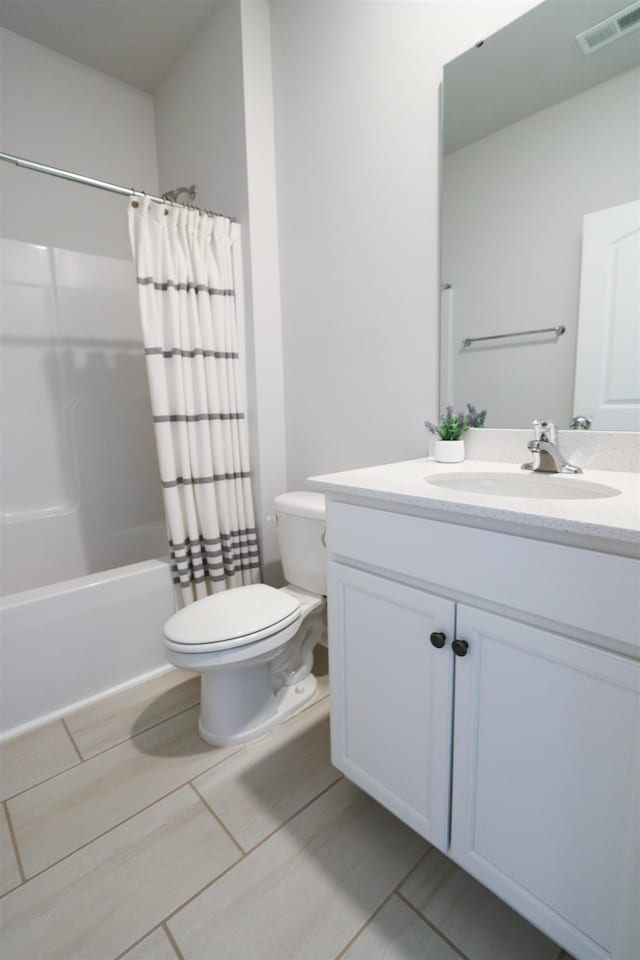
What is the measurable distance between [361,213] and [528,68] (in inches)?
22.9

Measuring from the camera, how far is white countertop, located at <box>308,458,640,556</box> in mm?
637

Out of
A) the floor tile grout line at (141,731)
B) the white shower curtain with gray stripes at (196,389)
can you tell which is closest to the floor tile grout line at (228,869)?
the floor tile grout line at (141,731)

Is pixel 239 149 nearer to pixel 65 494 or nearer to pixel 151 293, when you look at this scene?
pixel 151 293

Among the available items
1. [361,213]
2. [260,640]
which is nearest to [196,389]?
[361,213]

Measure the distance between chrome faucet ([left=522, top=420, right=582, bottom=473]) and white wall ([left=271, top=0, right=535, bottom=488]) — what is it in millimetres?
396

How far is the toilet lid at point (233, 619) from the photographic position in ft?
4.16

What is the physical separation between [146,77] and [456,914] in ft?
11.2

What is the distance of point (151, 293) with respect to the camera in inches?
62.6

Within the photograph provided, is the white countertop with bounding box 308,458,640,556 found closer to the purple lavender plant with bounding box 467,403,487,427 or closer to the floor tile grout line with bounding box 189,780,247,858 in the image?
the purple lavender plant with bounding box 467,403,487,427

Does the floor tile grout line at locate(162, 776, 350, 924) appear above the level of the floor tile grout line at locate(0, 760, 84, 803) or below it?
below

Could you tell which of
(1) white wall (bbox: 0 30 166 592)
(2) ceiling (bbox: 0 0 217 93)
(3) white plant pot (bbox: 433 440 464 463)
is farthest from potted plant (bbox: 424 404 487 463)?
(2) ceiling (bbox: 0 0 217 93)

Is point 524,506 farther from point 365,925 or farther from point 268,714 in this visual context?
point 268,714

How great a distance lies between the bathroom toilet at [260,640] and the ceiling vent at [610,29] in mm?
1400

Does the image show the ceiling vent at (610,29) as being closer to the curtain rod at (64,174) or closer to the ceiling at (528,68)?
the ceiling at (528,68)
